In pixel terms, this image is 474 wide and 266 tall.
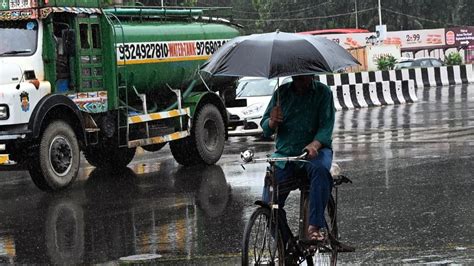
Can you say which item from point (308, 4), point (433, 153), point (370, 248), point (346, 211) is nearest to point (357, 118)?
point (433, 153)

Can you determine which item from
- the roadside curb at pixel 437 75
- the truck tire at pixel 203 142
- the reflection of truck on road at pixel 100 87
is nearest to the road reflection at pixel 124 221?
the reflection of truck on road at pixel 100 87

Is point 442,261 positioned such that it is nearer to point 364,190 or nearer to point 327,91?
point 327,91

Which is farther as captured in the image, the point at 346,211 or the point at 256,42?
the point at 346,211

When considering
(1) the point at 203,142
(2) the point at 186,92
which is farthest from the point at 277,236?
(2) the point at 186,92

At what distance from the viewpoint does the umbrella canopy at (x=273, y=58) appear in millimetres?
7133

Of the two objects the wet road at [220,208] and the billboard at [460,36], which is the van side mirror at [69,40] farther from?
the billboard at [460,36]

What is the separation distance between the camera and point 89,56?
1472cm

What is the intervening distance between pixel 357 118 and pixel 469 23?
222 ft

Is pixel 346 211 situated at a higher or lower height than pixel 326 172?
lower

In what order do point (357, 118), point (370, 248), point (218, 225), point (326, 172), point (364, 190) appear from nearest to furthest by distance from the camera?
1. point (326, 172)
2. point (370, 248)
3. point (218, 225)
4. point (364, 190)
5. point (357, 118)

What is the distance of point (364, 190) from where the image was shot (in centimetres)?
1241

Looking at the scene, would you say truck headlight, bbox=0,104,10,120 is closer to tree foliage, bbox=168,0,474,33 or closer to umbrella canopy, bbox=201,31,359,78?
umbrella canopy, bbox=201,31,359,78

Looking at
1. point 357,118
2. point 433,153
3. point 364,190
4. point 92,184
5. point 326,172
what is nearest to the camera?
point 326,172

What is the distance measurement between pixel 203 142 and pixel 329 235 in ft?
30.5
